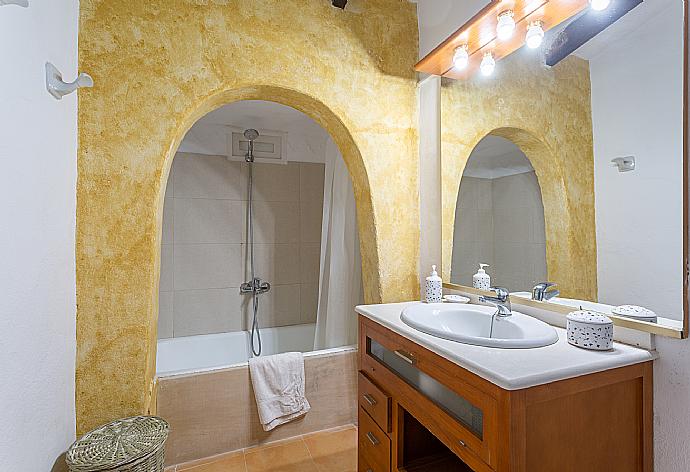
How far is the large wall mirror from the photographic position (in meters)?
1.08

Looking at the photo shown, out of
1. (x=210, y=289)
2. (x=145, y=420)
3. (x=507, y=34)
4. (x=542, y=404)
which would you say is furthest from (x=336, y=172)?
(x=542, y=404)

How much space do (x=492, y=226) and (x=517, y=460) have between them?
3.53ft

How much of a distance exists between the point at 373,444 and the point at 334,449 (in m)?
0.58

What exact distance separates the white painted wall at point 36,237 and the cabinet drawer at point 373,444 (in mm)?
1167

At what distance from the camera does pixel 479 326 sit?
1525 mm

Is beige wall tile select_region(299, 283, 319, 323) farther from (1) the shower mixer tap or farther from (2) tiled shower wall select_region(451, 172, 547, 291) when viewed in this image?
(2) tiled shower wall select_region(451, 172, 547, 291)

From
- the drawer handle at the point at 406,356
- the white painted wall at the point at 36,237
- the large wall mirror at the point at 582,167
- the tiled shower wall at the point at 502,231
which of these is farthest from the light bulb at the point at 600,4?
the white painted wall at the point at 36,237

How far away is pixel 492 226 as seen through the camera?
176cm

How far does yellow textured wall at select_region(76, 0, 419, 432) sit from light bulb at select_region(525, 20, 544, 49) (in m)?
0.79

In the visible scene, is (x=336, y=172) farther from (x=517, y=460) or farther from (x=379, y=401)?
(x=517, y=460)

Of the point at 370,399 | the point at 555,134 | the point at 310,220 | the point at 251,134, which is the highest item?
the point at 251,134

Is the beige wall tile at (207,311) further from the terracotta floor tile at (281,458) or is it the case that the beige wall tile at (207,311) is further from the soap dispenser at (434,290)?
the soap dispenser at (434,290)

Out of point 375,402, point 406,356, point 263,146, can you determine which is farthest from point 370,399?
point 263,146

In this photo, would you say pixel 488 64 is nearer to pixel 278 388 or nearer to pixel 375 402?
pixel 375 402
